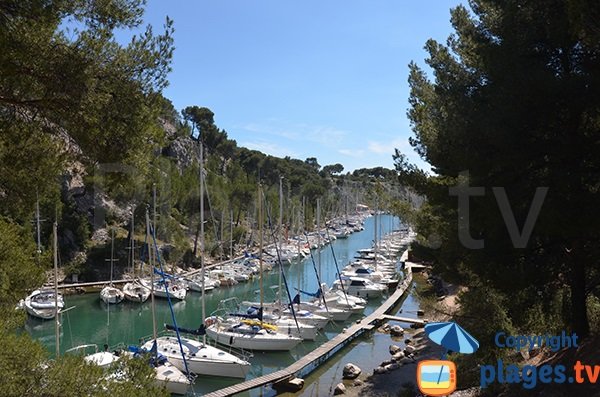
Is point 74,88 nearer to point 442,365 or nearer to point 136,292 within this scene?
point 442,365

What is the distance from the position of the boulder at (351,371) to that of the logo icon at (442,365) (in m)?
9.44

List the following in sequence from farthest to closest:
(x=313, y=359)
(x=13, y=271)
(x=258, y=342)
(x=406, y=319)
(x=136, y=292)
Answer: (x=136, y=292), (x=406, y=319), (x=258, y=342), (x=313, y=359), (x=13, y=271)

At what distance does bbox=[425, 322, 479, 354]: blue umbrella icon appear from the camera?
25.2 ft

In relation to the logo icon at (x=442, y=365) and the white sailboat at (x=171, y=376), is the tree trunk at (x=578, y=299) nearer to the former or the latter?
the logo icon at (x=442, y=365)

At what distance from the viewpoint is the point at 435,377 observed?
8.19 m

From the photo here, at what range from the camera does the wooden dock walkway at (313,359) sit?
1512 centimetres

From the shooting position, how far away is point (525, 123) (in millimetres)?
8344

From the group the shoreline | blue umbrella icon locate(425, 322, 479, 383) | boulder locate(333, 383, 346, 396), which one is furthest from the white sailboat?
blue umbrella icon locate(425, 322, 479, 383)

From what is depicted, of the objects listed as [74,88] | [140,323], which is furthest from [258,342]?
[74,88]

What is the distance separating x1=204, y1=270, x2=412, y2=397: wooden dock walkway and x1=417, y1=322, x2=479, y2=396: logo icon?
8337 millimetres

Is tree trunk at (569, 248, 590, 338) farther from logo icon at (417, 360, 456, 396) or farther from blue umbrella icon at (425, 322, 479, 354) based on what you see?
logo icon at (417, 360, 456, 396)

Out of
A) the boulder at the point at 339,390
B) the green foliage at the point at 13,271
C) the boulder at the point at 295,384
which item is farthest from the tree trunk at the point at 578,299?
the green foliage at the point at 13,271

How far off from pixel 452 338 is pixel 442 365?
26.1 inches

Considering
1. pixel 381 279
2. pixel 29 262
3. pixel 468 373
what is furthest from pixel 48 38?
pixel 381 279
